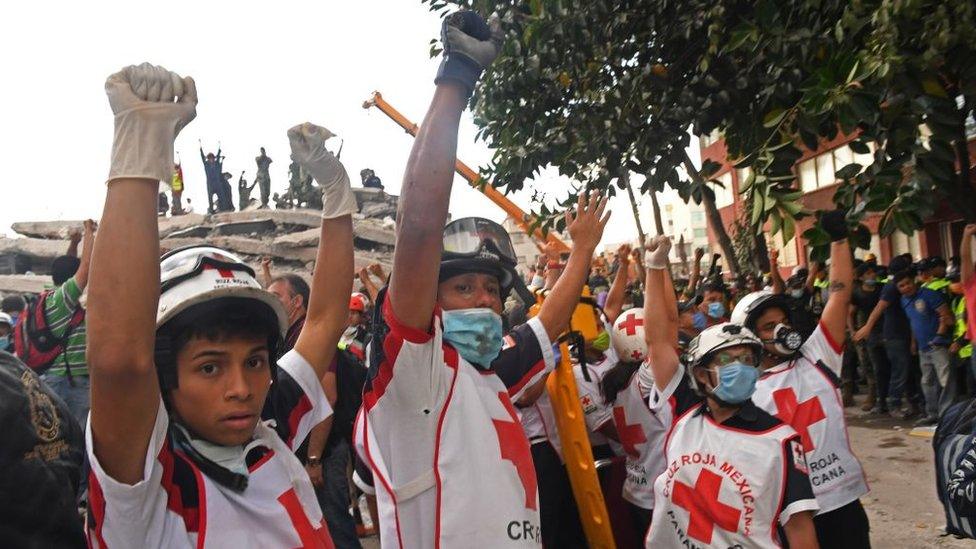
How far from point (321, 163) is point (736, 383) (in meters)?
1.79

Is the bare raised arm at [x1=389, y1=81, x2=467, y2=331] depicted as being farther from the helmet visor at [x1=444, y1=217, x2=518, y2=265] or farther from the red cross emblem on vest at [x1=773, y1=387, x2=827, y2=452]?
the red cross emblem on vest at [x1=773, y1=387, x2=827, y2=452]

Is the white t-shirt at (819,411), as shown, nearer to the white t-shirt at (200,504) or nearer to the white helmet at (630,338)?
the white helmet at (630,338)

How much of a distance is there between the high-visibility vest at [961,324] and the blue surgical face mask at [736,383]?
494cm

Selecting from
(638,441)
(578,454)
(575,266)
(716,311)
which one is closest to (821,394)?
(638,441)

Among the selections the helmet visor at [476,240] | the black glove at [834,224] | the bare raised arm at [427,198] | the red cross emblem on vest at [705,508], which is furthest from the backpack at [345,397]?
the bare raised arm at [427,198]

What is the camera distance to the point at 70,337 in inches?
224

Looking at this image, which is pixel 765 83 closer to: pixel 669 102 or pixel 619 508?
pixel 669 102

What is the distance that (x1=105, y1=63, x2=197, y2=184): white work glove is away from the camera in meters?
1.49

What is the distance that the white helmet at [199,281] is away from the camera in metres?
1.76

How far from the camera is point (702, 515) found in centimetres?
315

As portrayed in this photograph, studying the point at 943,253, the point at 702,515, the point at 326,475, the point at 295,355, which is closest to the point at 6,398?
the point at 295,355

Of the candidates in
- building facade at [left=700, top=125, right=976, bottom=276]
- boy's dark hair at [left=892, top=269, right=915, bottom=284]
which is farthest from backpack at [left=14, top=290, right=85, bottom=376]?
building facade at [left=700, top=125, right=976, bottom=276]

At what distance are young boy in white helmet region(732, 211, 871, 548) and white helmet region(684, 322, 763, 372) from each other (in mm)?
575

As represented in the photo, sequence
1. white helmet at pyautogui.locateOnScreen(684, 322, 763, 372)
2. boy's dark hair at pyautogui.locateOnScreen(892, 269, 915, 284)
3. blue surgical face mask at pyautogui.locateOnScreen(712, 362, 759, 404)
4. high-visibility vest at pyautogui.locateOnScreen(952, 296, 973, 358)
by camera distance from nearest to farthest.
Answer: blue surgical face mask at pyautogui.locateOnScreen(712, 362, 759, 404) → white helmet at pyautogui.locateOnScreen(684, 322, 763, 372) → high-visibility vest at pyautogui.locateOnScreen(952, 296, 973, 358) → boy's dark hair at pyautogui.locateOnScreen(892, 269, 915, 284)
